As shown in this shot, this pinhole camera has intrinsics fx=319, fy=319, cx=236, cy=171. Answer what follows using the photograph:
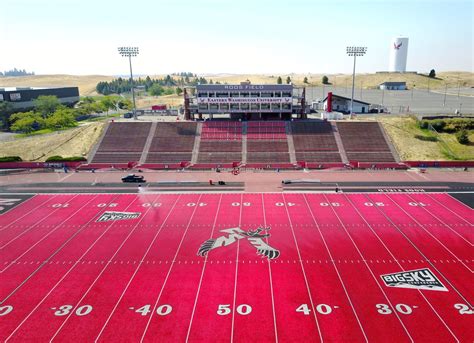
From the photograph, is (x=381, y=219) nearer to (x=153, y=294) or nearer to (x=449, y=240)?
(x=449, y=240)

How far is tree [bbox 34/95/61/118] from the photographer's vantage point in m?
84.8

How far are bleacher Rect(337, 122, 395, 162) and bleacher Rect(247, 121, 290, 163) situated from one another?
36.8 feet

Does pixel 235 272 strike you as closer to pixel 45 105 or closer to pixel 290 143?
pixel 290 143

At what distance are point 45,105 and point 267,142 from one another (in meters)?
63.5

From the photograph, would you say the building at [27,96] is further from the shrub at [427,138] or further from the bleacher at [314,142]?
the shrub at [427,138]

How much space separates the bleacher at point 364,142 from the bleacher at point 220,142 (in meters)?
19.9

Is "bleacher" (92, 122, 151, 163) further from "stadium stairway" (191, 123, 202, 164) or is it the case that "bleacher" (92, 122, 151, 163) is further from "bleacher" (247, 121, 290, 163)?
"bleacher" (247, 121, 290, 163)

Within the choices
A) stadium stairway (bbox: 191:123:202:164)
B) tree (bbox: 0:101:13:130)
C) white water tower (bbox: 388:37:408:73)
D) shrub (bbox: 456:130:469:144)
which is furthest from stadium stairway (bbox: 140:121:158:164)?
white water tower (bbox: 388:37:408:73)

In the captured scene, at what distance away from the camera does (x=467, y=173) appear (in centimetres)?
4844

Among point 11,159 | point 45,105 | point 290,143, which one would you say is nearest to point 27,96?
point 45,105

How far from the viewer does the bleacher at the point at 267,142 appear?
5583cm

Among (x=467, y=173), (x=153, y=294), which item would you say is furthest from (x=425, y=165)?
(x=153, y=294)

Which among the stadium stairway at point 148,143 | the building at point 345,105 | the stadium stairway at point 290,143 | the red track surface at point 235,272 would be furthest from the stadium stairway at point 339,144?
the stadium stairway at point 148,143

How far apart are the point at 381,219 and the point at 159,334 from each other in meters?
24.5
